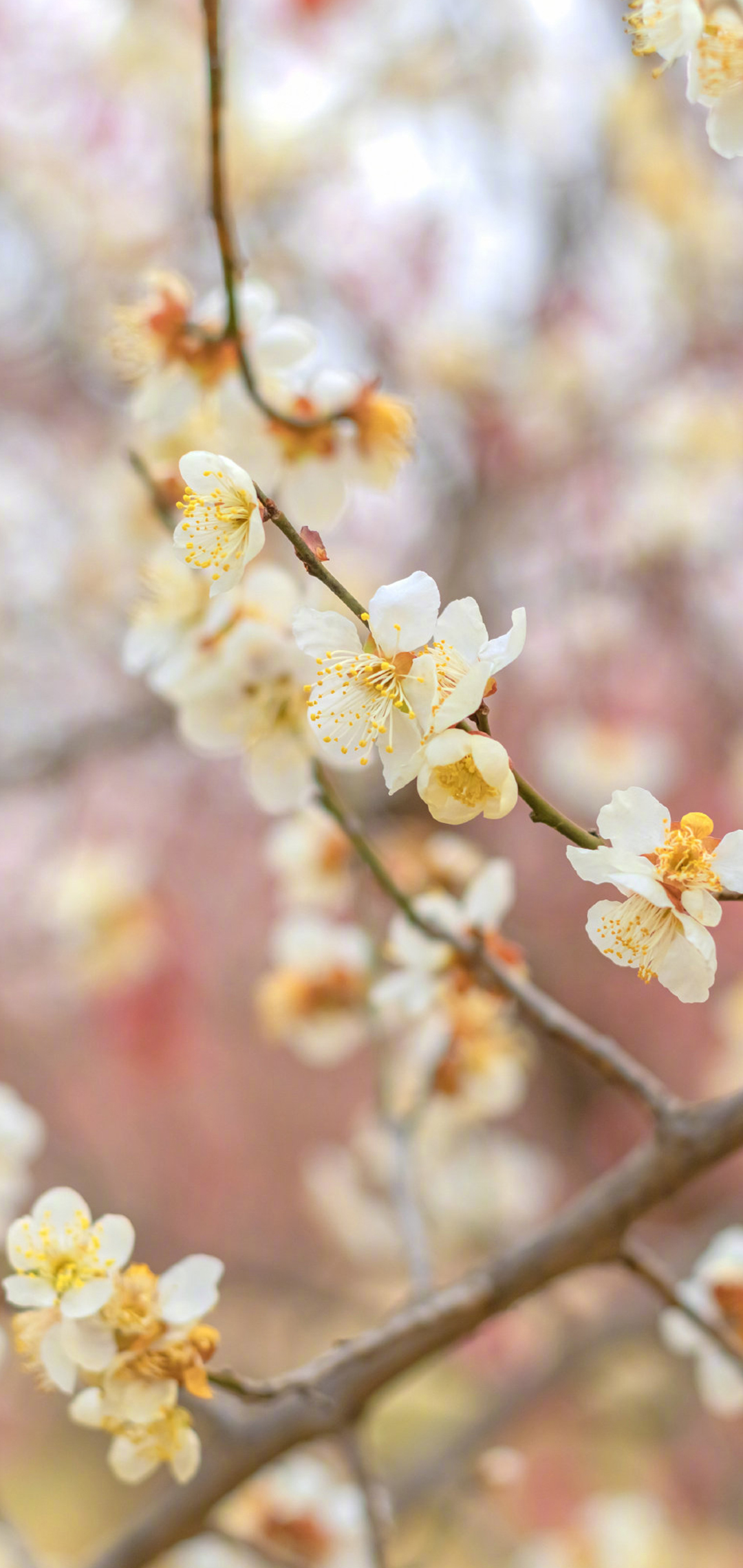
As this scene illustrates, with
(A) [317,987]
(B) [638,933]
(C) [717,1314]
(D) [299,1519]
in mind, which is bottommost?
(D) [299,1519]

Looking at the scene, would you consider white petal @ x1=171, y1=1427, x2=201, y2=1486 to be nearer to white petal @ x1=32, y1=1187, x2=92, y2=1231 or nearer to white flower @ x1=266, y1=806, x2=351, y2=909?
white petal @ x1=32, y1=1187, x2=92, y2=1231

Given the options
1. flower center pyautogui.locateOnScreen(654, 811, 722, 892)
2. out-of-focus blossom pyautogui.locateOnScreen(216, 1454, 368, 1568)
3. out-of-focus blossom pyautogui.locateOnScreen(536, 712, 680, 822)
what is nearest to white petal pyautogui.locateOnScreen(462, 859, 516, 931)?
flower center pyautogui.locateOnScreen(654, 811, 722, 892)

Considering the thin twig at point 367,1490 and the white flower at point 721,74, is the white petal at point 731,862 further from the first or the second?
the thin twig at point 367,1490

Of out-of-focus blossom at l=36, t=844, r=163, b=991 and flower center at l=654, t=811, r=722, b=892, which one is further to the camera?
out-of-focus blossom at l=36, t=844, r=163, b=991

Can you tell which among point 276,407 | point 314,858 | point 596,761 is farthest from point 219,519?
point 596,761

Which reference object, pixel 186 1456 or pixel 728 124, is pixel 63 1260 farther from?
pixel 728 124

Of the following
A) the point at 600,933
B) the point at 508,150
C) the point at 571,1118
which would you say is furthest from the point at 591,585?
the point at 600,933


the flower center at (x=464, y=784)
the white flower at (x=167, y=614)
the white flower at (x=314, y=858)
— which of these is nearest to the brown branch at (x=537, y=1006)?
the white flower at (x=167, y=614)
